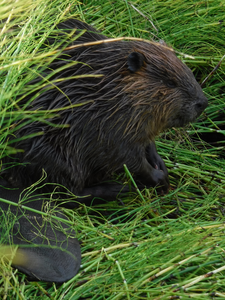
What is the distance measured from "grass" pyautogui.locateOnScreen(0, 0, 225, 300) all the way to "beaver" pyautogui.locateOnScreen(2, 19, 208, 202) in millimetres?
113

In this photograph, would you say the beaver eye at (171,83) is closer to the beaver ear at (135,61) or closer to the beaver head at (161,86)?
the beaver head at (161,86)

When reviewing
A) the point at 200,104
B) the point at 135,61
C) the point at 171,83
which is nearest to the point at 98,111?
the point at 135,61

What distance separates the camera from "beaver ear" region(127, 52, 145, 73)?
2.34 meters

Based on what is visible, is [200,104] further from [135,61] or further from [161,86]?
[135,61]

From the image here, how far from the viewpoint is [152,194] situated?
102 inches

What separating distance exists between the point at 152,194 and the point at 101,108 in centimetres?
56

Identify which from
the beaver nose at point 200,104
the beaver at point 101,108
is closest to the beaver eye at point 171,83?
the beaver at point 101,108

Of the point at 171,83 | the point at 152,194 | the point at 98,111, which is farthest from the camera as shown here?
the point at 152,194

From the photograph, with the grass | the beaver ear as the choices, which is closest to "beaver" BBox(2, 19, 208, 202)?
the beaver ear

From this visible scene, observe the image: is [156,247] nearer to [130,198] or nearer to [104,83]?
[130,198]

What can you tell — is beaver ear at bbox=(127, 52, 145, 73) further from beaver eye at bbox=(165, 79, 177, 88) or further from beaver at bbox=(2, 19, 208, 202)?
beaver eye at bbox=(165, 79, 177, 88)

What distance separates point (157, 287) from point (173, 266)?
0.12 metres

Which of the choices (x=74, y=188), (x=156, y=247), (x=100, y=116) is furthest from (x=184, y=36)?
(x=156, y=247)

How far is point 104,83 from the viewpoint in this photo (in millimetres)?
2369
